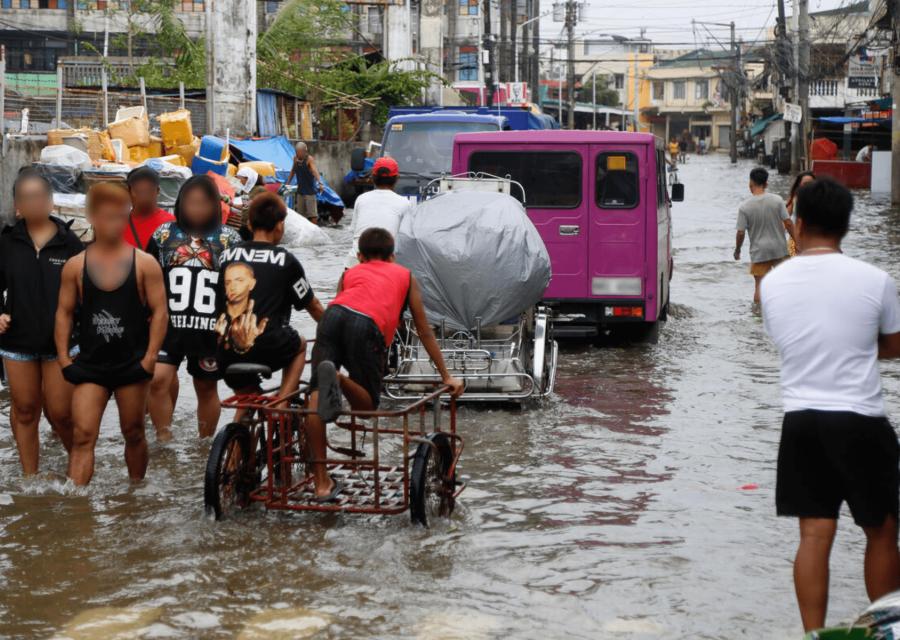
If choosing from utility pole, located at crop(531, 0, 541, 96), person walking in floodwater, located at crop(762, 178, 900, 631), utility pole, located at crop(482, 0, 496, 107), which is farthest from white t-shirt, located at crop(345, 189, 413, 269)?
utility pole, located at crop(531, 0, 541, 96)

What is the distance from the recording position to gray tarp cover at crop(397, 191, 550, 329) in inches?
378

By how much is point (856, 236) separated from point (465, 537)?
2084 centimetres

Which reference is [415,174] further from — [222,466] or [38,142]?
[222,466]

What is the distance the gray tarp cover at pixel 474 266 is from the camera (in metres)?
9.59

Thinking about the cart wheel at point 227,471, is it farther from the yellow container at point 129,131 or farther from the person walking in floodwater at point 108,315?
the yellow container at point 129,131

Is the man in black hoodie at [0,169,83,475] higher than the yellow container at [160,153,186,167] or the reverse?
the reverse

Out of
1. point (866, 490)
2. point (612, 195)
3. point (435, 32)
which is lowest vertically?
point (866, 490)

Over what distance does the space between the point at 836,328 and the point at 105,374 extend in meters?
3.83

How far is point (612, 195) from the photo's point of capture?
12547mm

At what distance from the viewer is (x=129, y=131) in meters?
25.4

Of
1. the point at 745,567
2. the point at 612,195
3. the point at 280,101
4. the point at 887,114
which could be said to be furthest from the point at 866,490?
the point at 887,114

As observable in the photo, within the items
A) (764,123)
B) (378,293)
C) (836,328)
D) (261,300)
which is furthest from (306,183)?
(764,123)

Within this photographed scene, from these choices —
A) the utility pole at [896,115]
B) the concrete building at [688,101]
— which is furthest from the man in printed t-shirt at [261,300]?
the concrete building at [688,101]

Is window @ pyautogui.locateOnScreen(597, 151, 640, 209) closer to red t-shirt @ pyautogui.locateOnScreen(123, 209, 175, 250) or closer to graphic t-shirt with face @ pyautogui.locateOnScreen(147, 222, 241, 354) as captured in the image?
red t-shirt @ pyautogui.locateOnScreen(123, 209, 175, 250)
